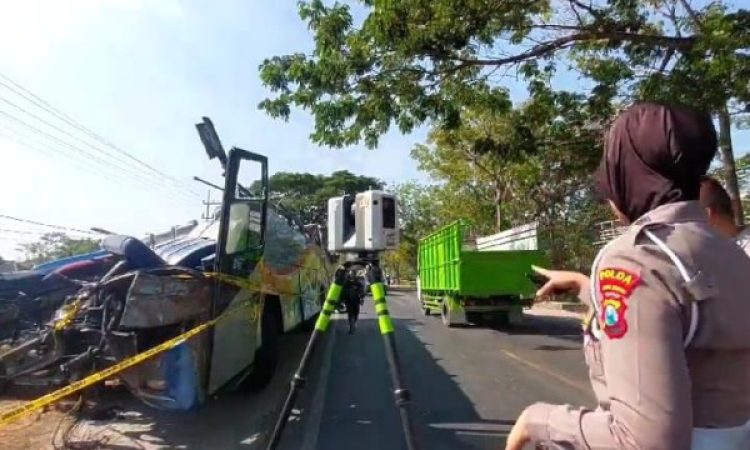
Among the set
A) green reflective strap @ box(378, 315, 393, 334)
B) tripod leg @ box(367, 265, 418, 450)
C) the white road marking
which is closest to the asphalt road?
the white road marking

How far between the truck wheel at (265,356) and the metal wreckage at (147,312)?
61cm

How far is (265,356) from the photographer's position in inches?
A: 281

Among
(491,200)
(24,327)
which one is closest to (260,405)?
(24,327)

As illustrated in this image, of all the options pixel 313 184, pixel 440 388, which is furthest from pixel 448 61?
pixel 313 184

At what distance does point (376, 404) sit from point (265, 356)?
130cm

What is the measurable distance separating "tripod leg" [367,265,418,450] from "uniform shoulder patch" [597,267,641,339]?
2.93 meters

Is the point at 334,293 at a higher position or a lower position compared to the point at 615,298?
higher

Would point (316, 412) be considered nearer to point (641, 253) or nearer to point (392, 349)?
point (392, 349)

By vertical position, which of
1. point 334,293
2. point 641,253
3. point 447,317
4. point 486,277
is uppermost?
point 486,277

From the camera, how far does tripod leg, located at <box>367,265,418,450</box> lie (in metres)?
3.94

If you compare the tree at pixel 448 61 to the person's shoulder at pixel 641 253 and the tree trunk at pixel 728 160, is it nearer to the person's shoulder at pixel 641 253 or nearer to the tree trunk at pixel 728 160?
the tree trunk at pixel 728 160

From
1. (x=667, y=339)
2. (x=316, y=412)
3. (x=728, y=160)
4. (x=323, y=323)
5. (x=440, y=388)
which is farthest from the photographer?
(x=728, y=160)

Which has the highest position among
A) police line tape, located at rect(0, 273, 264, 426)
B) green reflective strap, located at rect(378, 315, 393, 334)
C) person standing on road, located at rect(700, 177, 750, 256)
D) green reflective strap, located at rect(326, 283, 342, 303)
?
person standing on road, located at rect(700, 177, 750, 256)

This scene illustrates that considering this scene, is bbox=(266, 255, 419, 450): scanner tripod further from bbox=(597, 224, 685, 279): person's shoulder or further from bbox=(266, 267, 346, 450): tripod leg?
bbox=(597, 224, 685, 279): person's shoulder
